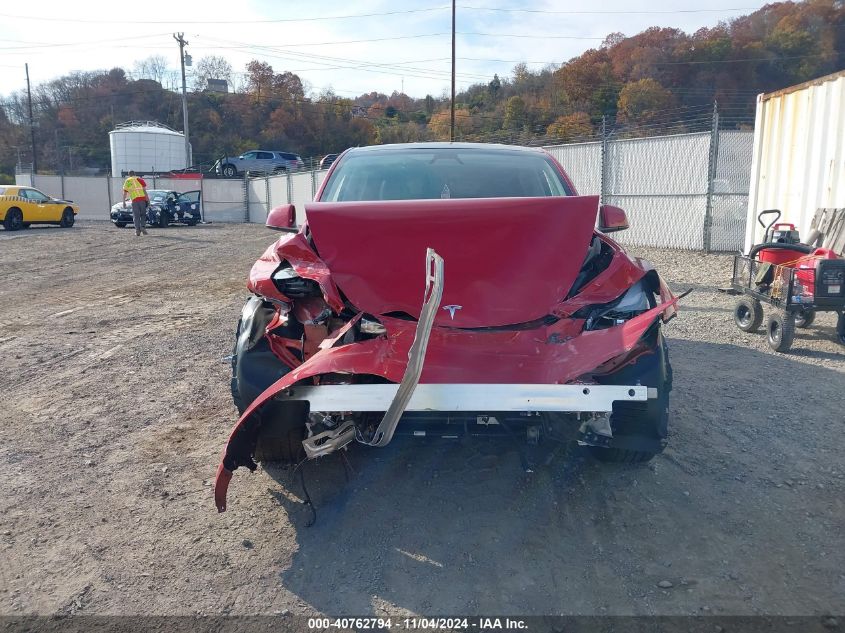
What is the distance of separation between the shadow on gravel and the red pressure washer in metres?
2.08

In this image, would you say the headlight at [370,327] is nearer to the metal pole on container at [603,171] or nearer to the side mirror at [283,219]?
the side mirror at [283,219]

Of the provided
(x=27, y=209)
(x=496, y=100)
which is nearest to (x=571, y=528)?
(x=27, y=209)

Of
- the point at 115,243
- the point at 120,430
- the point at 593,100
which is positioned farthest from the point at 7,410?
the point at 593,100

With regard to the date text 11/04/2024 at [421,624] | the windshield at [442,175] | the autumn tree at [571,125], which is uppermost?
the autumn tree at [571,125]

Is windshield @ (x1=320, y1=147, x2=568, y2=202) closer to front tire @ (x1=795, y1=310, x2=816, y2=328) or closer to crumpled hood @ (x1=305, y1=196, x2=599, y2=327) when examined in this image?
crumpled hood @ (x1=305, y1=196, x2=599, y2=327)

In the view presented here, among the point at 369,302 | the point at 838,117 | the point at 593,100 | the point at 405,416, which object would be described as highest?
the point at 593,100

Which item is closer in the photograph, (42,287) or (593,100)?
(42,287)

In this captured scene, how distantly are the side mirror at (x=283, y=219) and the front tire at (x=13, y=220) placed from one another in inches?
864

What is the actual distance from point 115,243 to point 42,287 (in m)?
7.67

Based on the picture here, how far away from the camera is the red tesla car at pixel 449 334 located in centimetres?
244

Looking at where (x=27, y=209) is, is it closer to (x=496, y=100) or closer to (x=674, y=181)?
(x=674, y=181)

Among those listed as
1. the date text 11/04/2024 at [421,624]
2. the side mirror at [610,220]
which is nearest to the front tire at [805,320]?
the side mirror at [610,220]

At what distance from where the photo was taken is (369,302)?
2766 mm

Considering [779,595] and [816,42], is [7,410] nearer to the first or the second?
[779,595]
